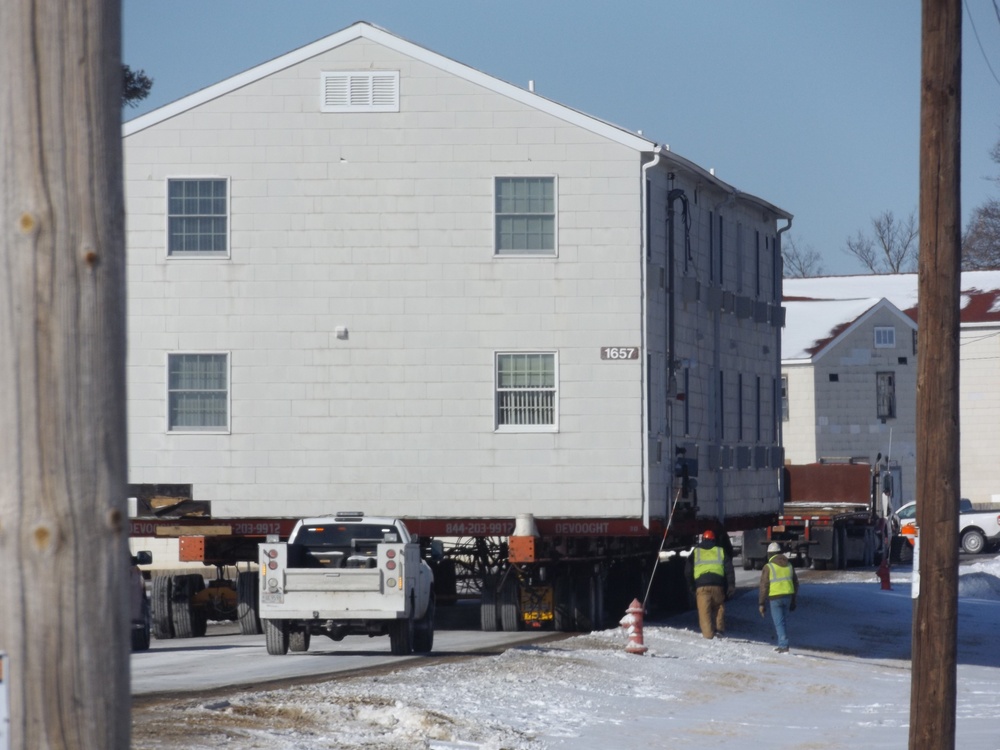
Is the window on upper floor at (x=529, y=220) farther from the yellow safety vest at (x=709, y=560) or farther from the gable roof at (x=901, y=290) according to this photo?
the gable roof at (x=901, y=290)

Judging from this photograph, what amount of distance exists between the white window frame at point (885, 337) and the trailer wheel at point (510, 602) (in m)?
40.7

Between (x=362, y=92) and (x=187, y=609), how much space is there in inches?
344

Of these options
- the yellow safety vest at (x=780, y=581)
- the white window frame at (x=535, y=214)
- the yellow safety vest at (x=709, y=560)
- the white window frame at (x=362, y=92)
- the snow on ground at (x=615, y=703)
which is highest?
the white window frame at (x=362, y=92)

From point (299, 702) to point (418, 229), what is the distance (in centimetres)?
1158

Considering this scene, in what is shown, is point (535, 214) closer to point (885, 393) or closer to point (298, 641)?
point (298, 641)

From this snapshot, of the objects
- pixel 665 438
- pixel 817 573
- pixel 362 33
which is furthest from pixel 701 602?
pixel 817 573

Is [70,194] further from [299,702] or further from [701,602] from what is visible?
[701,602]

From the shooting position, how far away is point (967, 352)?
214 ft

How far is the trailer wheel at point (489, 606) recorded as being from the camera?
84.8 ft

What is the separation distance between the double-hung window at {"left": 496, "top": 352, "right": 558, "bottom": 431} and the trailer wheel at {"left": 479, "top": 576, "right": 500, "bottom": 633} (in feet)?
8.52

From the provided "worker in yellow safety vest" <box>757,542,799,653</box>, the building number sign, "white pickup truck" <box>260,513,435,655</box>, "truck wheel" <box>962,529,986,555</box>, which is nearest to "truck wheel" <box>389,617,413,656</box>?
"white pickup truck" <box>260,513,435,655</box>

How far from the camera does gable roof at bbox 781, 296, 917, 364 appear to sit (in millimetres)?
63250

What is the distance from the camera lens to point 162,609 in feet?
85.7

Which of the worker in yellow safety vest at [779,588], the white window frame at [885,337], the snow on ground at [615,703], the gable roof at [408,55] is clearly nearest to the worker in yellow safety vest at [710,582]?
the snow on ground at [615,703]
